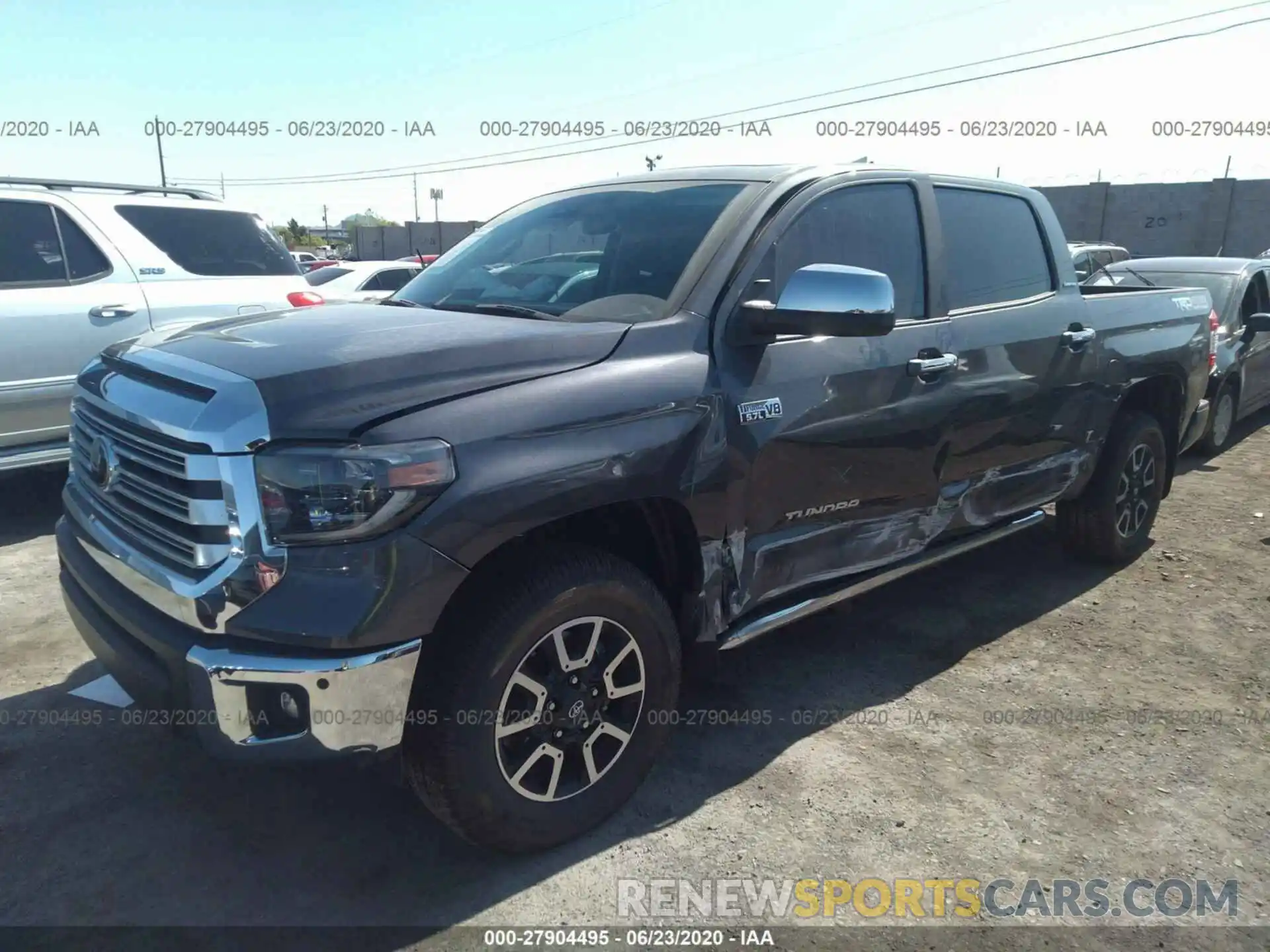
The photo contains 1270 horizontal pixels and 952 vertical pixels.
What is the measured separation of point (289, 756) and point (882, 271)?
2.59 m

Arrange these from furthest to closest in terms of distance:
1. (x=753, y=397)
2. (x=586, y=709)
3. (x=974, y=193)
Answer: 1. (x=974, y=193)
2. (x=753, y=397)
3. (x=586, y=709)

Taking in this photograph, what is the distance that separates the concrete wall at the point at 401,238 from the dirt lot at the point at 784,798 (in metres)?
42.7

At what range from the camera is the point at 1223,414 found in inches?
318

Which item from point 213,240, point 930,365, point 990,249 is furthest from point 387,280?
point 930,365

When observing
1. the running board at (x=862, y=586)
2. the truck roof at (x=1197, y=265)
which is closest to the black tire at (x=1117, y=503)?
the running board at (x=862, y=586)

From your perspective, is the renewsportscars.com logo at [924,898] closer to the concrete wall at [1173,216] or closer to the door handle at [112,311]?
the door handle at [112,311]

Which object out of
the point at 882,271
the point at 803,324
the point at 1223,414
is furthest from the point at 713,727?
the point at 1223,414

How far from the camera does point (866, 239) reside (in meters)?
3.50

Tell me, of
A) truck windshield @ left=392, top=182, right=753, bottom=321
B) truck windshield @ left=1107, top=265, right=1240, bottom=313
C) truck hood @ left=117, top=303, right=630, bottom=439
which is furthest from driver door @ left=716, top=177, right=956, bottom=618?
truck windshield @ left=1107, top=265, right=1240, bottom=313

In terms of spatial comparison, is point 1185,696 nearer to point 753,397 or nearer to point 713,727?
point 713,727

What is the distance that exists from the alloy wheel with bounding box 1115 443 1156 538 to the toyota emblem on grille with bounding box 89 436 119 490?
458 centimetres

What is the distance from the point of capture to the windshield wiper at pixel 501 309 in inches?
118

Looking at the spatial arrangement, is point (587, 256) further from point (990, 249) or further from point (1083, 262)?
point (1083, 262)

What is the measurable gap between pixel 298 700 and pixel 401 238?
48.2m
